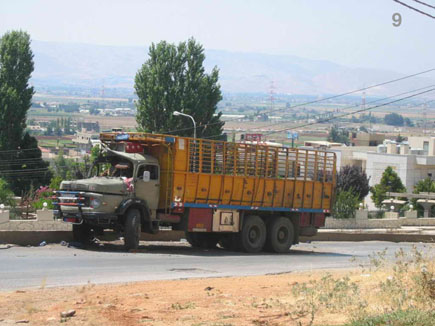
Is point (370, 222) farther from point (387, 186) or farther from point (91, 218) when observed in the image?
point (91, 218)

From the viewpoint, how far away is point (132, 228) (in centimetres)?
2272

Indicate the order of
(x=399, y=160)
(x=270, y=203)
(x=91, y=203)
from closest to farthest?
1. (x=91, y=203)
2. (x=270, y=203)
3. (x=399, y=160)

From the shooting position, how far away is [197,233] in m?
26.6

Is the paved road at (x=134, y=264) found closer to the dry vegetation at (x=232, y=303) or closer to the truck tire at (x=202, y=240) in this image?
the truck tire at (x=202, y=240)

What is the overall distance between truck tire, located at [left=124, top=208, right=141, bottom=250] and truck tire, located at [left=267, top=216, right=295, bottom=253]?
17.4ft

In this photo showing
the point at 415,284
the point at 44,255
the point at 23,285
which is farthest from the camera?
the point at 44,255

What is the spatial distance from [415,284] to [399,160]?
8496 centimetres

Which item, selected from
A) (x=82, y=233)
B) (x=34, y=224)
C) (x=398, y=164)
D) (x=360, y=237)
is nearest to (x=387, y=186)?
(x=398, y=164)

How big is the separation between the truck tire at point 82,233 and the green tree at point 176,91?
139 feet

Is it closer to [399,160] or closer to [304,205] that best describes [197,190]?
[304,205]

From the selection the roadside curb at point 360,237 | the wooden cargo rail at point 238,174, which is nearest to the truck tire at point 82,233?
the wooden cargo rail at point 238,174

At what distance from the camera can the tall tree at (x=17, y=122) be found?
6575cm

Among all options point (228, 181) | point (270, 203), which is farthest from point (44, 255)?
point (270, 203)

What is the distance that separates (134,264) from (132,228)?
3526mm
